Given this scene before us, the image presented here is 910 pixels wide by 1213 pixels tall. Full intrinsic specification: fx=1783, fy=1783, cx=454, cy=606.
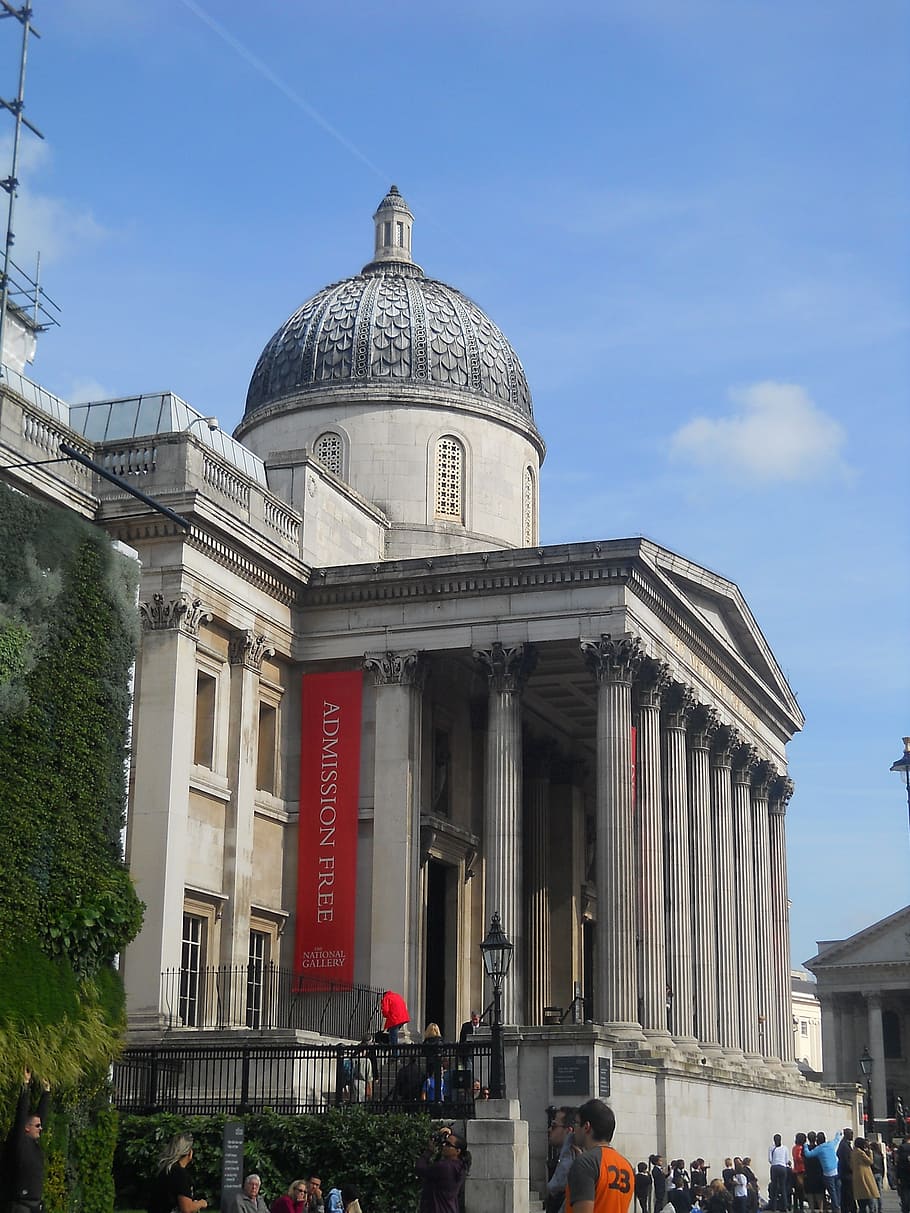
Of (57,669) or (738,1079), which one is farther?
(738,1079)

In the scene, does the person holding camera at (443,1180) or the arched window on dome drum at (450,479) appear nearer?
the person holding camera at (443,1180)

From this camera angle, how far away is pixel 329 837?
38.1 meters

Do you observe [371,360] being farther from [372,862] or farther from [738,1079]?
[738,1079]

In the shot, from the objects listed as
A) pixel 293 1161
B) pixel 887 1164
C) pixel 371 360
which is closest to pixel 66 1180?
pixel 293 1161

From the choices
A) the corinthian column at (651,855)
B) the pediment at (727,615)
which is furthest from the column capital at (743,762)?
the corinthian column at (651,855)

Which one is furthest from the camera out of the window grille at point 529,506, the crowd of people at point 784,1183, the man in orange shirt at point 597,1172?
the window grille at point 529,506

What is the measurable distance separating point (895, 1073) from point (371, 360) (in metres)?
67.3

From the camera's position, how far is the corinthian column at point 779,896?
49375 mm

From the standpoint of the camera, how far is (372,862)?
38031 mm

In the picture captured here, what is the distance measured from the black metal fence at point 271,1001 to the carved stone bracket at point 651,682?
8.69 m

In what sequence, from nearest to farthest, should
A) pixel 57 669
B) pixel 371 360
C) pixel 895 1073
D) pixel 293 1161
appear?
pixel 57 669 < pixel 293 1161 < pixel 371 360 < pixel 895 1073

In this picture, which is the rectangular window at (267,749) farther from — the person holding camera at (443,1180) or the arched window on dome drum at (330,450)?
the person holding camera at (443,1180)

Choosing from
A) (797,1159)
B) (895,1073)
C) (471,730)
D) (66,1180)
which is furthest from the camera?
(895,1073)

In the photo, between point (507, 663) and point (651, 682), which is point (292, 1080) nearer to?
point (507, 663)
